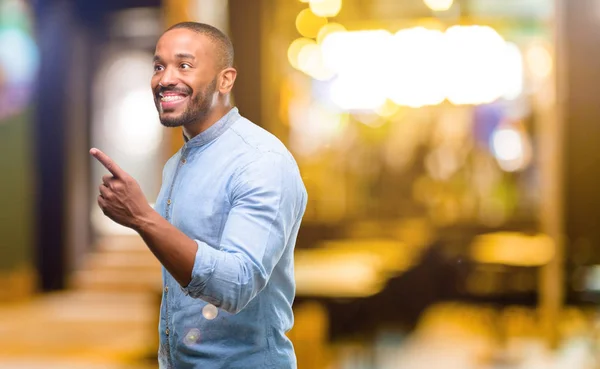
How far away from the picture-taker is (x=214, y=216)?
4.40ft

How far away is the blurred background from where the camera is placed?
230 inches

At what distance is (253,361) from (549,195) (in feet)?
15.5

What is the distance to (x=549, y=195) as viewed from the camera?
5.71 meters

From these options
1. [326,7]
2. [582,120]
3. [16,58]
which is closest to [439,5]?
[326,7]

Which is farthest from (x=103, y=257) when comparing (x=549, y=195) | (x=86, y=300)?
(x=549, y=195)

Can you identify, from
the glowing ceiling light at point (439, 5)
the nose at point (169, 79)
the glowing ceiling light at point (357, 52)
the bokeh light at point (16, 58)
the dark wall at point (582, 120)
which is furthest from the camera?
the bokeh light at point (16, 58)

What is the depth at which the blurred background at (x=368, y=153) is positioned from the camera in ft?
19.2

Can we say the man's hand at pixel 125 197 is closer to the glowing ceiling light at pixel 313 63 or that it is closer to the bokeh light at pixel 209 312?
the bokeh light at pixel 209 312

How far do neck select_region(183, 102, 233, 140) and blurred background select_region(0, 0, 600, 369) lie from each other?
160 inches

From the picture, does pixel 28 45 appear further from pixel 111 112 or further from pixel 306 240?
pixel 306 240

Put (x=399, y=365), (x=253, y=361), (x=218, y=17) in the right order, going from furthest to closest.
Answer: (x=218, y=17)
(x=399, y=365)
(x=253, y=361)

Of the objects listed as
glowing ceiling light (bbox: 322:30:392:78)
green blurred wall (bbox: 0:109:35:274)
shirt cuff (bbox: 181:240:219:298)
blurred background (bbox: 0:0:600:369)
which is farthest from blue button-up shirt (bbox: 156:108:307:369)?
green blurred wall (bbox: 0:109:35:274)

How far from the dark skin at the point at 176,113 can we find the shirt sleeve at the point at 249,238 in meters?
0.03

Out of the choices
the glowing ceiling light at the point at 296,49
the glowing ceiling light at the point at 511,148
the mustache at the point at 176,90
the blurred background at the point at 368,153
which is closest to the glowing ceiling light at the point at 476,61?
the blurred background at the point at 368,153
